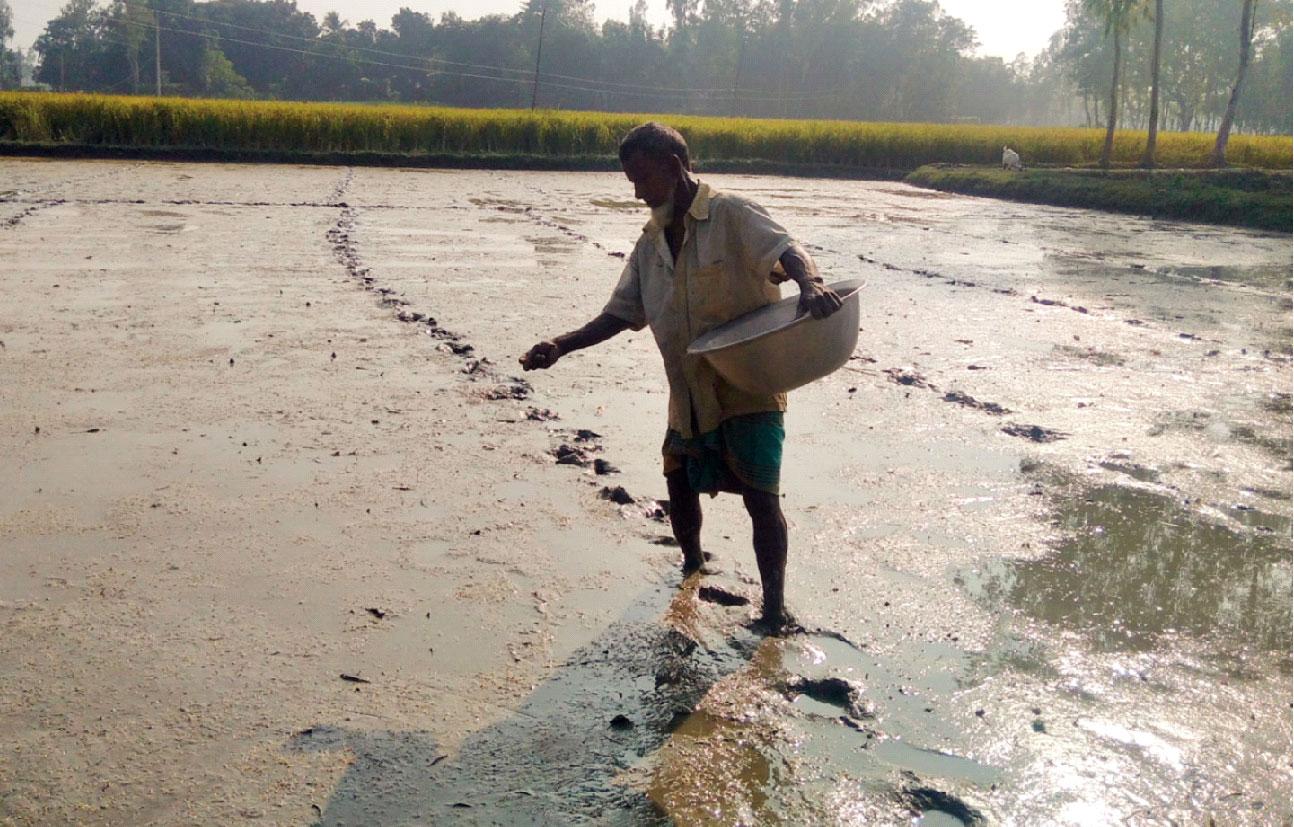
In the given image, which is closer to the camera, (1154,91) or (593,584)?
(593,584)

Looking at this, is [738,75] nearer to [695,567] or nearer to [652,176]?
[695,567]

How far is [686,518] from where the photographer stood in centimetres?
351

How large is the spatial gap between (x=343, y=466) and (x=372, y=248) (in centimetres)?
784

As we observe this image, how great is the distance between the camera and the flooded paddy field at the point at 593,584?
8.11 feet

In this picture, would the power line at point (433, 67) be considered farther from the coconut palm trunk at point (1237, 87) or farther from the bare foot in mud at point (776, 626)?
the bare foot in mud at point (776, 626)

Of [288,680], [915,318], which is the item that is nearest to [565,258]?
[915,318]

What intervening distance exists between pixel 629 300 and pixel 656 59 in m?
81.6

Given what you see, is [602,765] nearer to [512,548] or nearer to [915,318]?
[512,548]

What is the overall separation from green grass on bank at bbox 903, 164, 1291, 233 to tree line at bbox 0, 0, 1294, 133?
34.7m

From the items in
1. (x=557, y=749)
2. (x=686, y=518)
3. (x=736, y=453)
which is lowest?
(x=557, y=749)

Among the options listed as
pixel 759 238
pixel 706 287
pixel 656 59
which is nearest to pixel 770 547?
pixel 706 287

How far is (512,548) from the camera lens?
3836 mm

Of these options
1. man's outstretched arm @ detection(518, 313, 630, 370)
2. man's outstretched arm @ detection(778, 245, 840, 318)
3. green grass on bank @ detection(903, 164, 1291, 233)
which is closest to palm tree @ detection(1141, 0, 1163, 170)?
green grass on bank @ detection(903, 164, 1291, 233)

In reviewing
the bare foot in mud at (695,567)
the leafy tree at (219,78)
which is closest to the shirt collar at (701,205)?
the bare foot in mud at (695,567)
